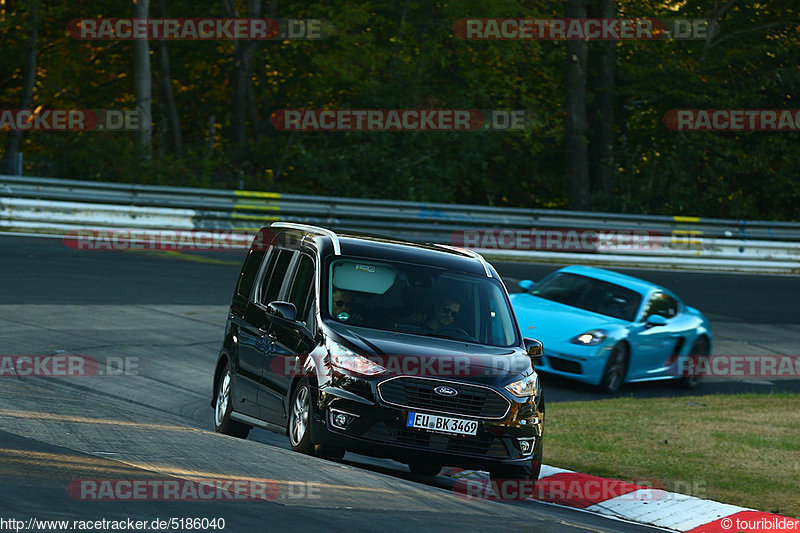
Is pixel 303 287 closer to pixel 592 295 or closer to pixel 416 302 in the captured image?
pixel 416 302

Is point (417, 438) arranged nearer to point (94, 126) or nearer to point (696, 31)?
point (94, 126)

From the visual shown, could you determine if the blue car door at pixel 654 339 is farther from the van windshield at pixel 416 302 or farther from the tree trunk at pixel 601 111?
the tree trunk at pixel 601 111

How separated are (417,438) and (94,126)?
24.1 m

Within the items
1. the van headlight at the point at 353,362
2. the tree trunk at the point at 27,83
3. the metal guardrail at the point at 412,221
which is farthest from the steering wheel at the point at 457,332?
the tree trunk at the point at 27,83

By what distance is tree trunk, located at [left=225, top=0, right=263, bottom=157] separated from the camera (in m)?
34.2

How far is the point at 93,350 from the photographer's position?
14234mm

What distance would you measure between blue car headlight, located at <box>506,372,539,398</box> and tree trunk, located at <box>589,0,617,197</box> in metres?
27.7

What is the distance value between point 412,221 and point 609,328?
1249cm

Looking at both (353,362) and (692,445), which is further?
(692,445)

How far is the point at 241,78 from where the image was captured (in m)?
34.8

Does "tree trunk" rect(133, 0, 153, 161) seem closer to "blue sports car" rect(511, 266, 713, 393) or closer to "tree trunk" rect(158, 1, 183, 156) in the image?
"tree trunk" rect(158, 1, 183, 156)

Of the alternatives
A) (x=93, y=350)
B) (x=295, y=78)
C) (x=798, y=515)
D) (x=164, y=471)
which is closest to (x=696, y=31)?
(x=295, y=78)

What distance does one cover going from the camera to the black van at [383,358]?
881cm

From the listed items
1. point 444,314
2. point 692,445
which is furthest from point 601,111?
point 444,314
